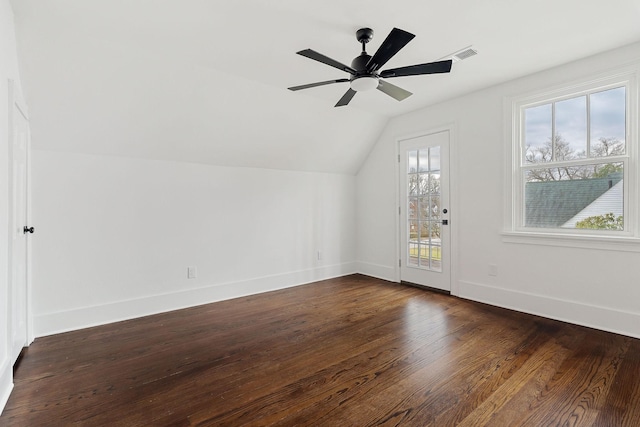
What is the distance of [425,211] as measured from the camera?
4391 millimetres

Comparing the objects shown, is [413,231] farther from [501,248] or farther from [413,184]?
[501,248]

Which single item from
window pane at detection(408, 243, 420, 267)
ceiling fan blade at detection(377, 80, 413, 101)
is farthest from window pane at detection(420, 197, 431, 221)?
ceiling fan blade at detection(377, 80, 413, 101)

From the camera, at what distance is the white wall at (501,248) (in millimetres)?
2848

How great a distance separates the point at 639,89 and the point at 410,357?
298cm

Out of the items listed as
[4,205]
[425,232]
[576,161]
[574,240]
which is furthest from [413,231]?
[4,205]

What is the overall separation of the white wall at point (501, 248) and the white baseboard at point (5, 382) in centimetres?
411

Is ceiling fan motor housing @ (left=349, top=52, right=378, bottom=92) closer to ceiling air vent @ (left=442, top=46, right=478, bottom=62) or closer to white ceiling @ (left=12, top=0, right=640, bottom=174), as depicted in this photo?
white ceiling @ (left=12, top=0, right=640, bottom=174)

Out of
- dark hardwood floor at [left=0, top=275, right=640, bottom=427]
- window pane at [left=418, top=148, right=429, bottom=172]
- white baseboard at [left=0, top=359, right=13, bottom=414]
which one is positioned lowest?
dark hardwood floor at [left=0, top=275, right=640, bottom=427]

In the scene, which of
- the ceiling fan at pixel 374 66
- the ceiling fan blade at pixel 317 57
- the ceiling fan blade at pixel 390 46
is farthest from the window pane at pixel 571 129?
the ceiling fan blade at pixel 317 57

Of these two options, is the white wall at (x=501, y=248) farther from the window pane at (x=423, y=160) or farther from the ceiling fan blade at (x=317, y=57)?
the ceiling fan blade at (x=317, y=57)

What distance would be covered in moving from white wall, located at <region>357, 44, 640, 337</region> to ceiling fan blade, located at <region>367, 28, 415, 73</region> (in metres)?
2.10

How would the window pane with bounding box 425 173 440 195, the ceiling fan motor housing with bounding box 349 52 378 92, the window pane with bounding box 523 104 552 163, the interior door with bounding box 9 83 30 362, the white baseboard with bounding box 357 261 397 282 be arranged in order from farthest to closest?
the white baseboard with bounding box 357 261 397 282 < the window pane with bounding box 425 173 440 195 < the window pane with bounding box 523 104 552 163 < the ceiling fan motor housing with bounding box 349 52 378 92 < the interior door with bounding box 9 83 30 362

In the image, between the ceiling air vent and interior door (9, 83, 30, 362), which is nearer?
interior door (9, 83, 30, 362)

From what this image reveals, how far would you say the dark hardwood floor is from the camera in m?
1.75
